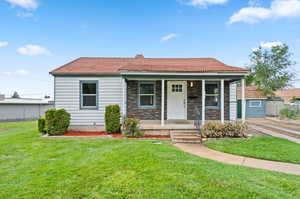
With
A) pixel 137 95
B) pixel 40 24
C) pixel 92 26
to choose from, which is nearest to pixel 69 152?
pixel 137 95

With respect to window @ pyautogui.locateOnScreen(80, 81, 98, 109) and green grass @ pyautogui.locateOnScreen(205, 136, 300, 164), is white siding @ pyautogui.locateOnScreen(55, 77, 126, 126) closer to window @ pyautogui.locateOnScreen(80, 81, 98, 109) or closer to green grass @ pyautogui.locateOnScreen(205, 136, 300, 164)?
window @ pyautogui.locateOnScreen(80, 81, 98, 109)

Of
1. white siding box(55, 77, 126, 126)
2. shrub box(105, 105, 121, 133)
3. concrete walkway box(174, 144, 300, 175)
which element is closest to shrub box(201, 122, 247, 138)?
concrete walkway box(174, 144, 300, 175)

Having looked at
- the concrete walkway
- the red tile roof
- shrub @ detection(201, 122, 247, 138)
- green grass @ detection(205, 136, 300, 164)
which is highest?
the red tile roof

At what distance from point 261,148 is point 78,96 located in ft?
27.1

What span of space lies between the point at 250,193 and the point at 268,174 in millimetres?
1200

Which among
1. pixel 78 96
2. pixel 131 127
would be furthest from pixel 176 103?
pixel 78 96

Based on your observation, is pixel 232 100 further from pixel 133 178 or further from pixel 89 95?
pixel 89 95

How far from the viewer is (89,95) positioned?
27.5 feet

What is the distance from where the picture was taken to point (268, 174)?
3.25 metres

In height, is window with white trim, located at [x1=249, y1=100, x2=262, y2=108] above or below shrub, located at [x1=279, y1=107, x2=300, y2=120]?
above

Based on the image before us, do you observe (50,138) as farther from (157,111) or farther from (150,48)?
(150,48)

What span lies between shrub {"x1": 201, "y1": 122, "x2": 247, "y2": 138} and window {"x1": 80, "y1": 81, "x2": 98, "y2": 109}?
5640mm

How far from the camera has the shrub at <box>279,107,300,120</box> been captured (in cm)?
1355

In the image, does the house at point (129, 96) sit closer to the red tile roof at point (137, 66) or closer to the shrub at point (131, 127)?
the red tile roof at point (137, 66)
